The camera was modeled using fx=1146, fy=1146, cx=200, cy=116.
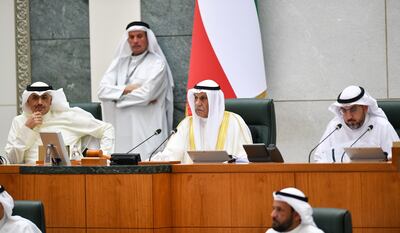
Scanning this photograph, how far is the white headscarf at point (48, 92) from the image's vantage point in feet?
32.0

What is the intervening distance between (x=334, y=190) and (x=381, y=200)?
299mm

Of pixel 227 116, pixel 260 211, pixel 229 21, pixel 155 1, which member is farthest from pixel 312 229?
pixel 155 1

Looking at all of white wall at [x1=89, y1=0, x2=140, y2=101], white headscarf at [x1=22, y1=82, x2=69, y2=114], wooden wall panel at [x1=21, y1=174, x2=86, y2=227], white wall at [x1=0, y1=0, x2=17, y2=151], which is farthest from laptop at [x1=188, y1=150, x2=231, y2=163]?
white wall at [x1=0, y1=0, x2=17, y2=151]

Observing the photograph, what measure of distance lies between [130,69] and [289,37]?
165cm

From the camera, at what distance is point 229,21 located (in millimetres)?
10859

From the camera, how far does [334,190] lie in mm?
7082

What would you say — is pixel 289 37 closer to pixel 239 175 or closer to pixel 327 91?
pixel 327 91

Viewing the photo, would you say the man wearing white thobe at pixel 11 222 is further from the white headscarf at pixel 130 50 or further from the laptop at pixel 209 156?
the white headscarf at pixel 130 50

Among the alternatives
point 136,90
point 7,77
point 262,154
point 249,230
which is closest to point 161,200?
point 249,230

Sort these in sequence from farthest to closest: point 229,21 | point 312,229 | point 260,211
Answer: point 229,21 < point 260,211 < point 312,229

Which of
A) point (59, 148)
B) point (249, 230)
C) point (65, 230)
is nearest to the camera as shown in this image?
point (249, 230)

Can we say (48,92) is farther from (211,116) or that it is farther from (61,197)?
(61,197)

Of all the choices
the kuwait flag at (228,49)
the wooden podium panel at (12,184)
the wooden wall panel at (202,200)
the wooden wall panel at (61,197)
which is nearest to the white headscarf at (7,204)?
the wooden wall panel at (61,197)

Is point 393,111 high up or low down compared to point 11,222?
up
